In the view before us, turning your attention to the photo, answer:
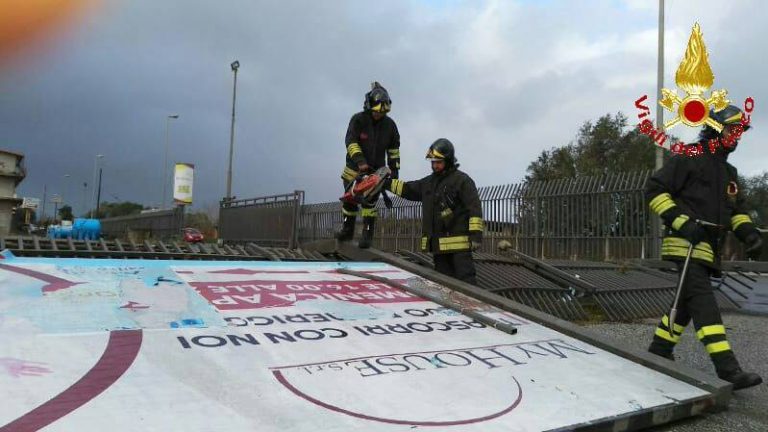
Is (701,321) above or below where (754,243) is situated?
below

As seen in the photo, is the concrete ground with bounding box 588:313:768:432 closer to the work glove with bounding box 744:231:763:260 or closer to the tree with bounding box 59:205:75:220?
the work glove with bounding box 744:231:763:260

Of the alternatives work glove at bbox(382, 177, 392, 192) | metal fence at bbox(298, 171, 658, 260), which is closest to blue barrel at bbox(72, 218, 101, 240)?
metal fence at bbox(298, 171, 658, 260)

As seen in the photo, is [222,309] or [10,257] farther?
[10,257]

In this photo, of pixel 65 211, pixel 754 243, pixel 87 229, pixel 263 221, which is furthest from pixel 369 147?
pixel 65 211

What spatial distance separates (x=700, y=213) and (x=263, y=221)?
14.8m

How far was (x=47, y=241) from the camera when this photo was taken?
4.98 metres

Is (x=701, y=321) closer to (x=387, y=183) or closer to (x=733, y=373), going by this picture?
(x=733, y=373)

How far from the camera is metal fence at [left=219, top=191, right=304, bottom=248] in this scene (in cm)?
1599

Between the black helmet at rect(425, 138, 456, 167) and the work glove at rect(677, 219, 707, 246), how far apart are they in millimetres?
2342

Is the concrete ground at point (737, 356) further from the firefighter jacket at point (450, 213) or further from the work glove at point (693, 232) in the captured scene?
the firefighter jacket at point (450, 213)

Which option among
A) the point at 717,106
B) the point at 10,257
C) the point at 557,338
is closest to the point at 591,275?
the point at 717,106

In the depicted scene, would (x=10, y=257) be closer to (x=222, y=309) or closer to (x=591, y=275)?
(x=222, y=309)

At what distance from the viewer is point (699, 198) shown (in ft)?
11.5

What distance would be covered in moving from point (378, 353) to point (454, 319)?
98 cm
